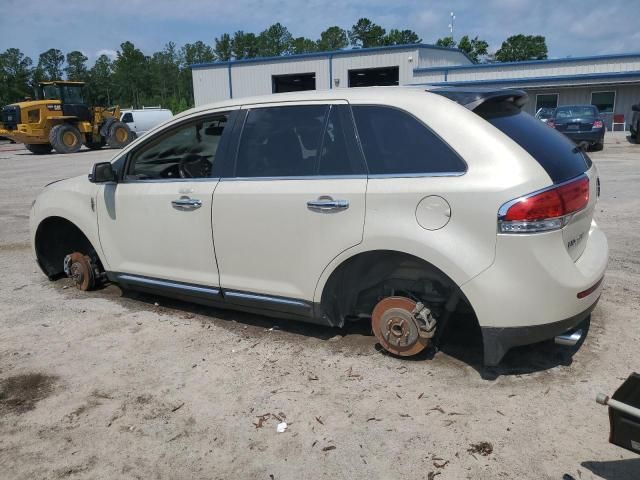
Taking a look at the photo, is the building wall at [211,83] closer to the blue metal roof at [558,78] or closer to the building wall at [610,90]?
the blue metal roof at [558,78]

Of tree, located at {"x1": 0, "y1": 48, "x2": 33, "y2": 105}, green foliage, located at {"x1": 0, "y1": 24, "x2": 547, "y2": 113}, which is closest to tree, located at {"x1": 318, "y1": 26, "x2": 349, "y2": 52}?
green foliage, located at {"x1": 0, "y1": 24, "x2": 547, "y2": 113}

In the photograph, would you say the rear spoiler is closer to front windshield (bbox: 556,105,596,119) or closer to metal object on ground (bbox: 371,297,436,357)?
metal object on ground (bbox: 371,297,436,357)

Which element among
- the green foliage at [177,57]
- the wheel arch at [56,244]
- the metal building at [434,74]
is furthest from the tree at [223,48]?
the wheel arch at [56,244]

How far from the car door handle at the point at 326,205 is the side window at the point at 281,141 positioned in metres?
0.23

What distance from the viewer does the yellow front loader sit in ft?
80.2

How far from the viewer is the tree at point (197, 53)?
119062mm

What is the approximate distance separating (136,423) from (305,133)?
2.12 metres

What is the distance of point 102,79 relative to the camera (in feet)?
330

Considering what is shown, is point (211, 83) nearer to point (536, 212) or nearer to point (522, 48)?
point (536, 212)

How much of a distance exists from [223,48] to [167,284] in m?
124

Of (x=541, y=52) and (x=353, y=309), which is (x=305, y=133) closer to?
(x=353, y=309)

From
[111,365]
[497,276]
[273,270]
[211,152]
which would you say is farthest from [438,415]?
[211,152]

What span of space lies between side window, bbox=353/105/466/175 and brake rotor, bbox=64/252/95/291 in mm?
3214

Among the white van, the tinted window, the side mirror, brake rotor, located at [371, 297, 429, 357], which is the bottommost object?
brake rotor, located at [371, 297, 429, 357]
